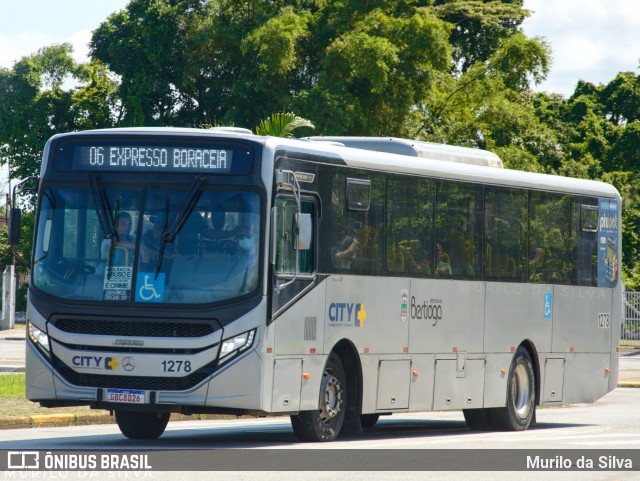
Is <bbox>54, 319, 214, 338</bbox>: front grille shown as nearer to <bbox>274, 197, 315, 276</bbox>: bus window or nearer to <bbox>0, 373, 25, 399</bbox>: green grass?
<bbox>274, 197, 315, 276</bbox>: bus window

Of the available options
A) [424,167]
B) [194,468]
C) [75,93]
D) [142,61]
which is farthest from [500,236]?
[75,93]

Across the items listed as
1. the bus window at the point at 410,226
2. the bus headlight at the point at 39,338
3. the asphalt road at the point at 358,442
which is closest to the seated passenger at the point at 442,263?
the bus window at the point at 410,226

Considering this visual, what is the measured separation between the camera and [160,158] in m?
14.1

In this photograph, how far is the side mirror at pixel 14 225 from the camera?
14.2 m

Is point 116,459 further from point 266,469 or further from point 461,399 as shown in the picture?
point 461,399

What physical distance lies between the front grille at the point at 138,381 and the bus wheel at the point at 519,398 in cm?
628

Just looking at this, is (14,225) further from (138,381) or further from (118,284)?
(138,381)

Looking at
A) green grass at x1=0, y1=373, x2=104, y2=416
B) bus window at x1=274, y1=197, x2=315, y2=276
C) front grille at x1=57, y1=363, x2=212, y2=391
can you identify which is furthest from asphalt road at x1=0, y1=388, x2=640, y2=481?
bus window at x1=274, y1=197, x2=315, y2=276

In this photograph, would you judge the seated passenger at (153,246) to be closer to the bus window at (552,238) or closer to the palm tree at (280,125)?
the bus window at (552,238)

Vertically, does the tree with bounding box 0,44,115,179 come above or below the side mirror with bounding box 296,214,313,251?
above

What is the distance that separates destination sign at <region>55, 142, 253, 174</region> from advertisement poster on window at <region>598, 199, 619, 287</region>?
338 inches

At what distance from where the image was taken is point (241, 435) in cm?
1647

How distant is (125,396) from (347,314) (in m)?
2.86

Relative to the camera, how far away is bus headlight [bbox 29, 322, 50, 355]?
14.0 m
